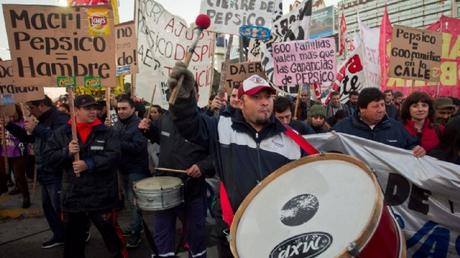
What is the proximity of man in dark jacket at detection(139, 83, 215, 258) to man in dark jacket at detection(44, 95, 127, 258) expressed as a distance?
1.94ft

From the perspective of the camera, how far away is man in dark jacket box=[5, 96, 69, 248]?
4.58 meters

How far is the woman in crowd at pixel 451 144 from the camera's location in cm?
294

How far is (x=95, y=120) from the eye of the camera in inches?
156

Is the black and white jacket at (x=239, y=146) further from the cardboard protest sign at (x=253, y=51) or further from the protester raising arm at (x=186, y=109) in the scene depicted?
the cardboard protest sign at (x=253, y=51)

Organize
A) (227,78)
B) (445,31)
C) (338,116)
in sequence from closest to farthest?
(227,78), (338,116), (445,31)

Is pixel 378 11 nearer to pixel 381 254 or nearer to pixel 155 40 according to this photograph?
pixel 155 40

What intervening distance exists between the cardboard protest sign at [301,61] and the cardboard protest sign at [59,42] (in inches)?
135

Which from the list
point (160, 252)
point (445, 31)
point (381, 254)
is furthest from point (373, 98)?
point (445, 31)

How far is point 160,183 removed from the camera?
139 inches

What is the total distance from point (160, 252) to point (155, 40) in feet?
12.2

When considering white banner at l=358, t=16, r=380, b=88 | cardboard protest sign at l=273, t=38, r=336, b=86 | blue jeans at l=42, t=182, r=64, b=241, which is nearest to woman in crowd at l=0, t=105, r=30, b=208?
blue jeans at l=42, t=182, r=64, b=241

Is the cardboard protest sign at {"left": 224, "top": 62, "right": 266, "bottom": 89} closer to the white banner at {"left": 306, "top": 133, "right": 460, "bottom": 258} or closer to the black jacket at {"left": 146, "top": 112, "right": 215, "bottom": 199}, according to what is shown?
the black jacket at {"left": 146, "top": 112, "right": 215, "bottom": 199}

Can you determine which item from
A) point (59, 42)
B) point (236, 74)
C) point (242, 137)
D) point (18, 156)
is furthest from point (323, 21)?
point (242, 137)

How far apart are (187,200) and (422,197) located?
215 centimetres
